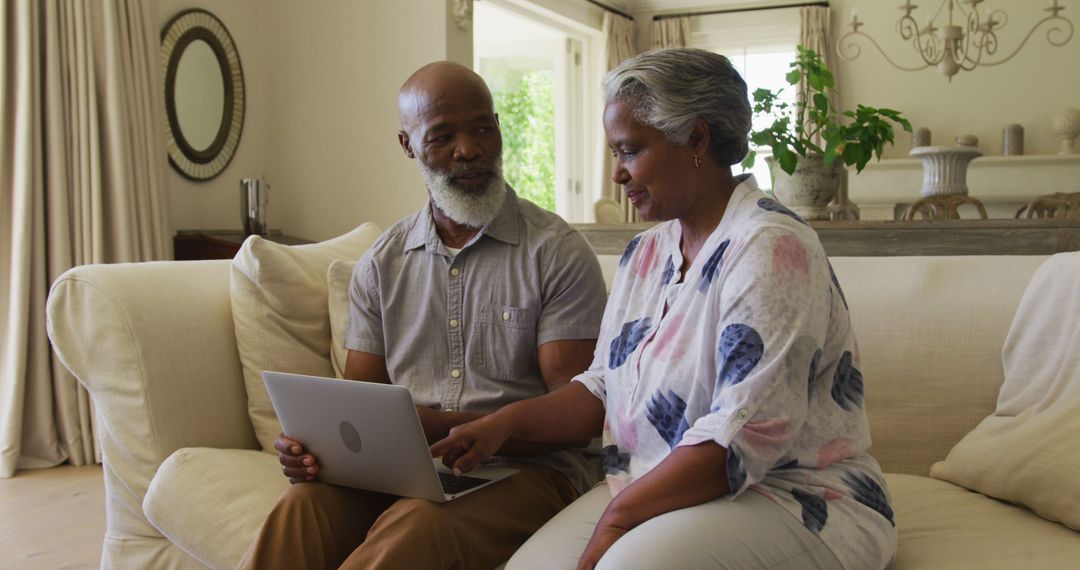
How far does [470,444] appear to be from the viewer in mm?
1588

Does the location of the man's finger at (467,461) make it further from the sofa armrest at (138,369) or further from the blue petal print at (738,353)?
the sofa armrest at (138,369)

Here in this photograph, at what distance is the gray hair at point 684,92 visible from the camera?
1.44 meters

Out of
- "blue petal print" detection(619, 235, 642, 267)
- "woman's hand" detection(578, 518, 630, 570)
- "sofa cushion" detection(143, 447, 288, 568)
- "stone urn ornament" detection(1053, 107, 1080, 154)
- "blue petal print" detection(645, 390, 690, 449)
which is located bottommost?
"sofa cushion" detection(143, 447, 288, 568)

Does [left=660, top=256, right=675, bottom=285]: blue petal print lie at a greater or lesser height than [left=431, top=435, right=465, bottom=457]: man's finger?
greater

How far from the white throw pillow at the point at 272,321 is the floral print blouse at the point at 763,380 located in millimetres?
848

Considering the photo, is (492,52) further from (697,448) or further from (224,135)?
(697,448)

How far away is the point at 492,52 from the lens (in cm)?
732

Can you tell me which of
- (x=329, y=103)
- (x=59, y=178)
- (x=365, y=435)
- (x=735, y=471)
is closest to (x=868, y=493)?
(x=735, y=471)

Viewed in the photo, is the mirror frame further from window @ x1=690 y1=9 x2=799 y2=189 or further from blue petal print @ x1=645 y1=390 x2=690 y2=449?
window @ x1=690 y1=9 x2=799 y2=189

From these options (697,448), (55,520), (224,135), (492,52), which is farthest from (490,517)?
(492,52)

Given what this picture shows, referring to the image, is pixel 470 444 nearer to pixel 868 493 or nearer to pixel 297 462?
pixel 297 462

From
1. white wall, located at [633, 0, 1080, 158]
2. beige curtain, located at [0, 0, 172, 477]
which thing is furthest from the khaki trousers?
white wall, located at [633, 0, 1080, 158]

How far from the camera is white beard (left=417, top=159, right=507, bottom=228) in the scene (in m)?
1.88

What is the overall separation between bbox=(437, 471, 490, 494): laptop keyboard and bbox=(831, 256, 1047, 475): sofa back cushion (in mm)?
793
